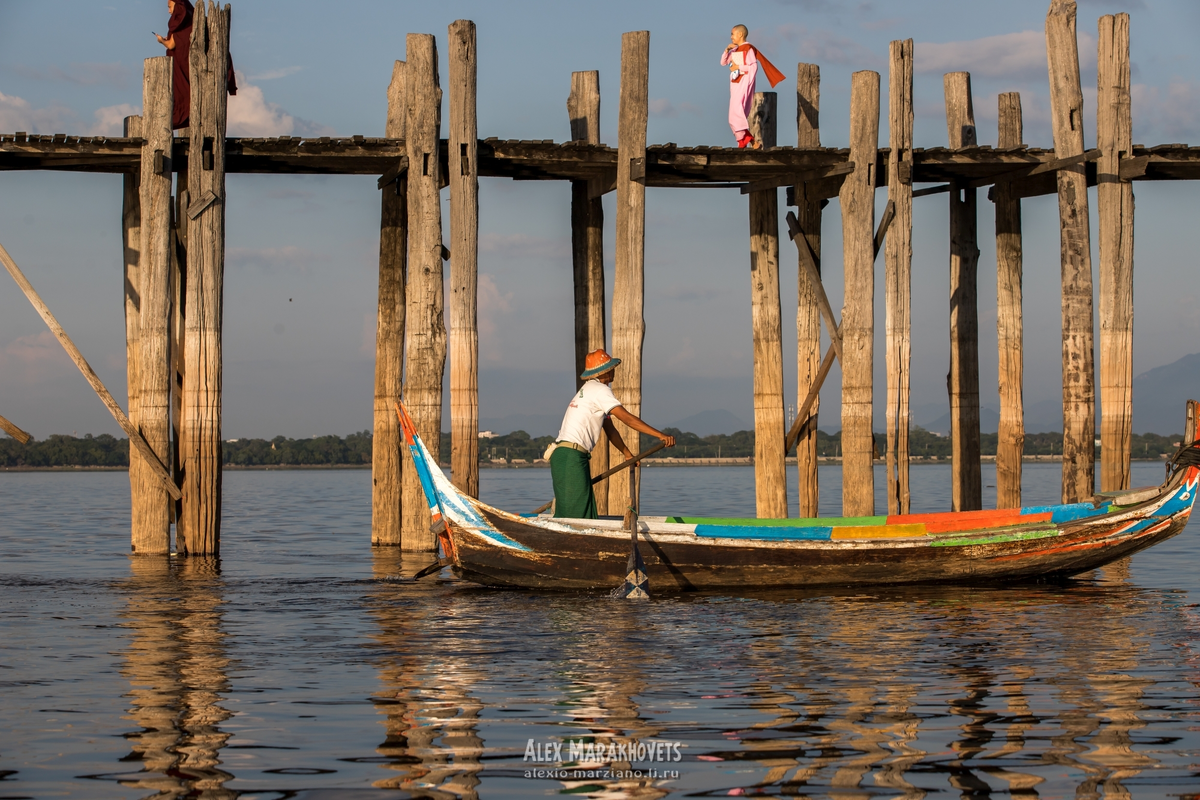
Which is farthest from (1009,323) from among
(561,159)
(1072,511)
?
(561,159)

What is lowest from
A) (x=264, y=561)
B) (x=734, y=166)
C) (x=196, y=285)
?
(x=264, y=561)

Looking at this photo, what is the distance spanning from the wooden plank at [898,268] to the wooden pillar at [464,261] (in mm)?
4511

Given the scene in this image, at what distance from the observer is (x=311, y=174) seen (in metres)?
15.9

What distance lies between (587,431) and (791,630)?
292 cm

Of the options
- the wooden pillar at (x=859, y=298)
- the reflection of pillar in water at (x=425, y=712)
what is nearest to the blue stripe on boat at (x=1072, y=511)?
the wooden pillar at (x=859, y=298)

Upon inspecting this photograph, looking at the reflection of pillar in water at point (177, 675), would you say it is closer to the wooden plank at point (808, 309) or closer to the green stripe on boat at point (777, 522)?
the green stripe on boat at point (777, 522)

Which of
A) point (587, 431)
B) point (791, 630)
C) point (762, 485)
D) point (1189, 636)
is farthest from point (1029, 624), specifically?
point (762, 485)

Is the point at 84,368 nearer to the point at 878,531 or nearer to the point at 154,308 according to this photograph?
the point at 154,308

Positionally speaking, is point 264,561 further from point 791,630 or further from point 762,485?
point 791,630

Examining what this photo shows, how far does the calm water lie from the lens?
6078 mm

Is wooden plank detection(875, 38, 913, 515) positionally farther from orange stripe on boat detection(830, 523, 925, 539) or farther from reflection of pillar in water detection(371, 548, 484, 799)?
reflection of pillar in water detection(371, 548, 484, 799)

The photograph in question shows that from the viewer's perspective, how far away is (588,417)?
1236cm

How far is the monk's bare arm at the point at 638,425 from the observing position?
12.2 meters

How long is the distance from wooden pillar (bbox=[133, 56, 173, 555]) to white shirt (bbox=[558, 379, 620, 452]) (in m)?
4.67
